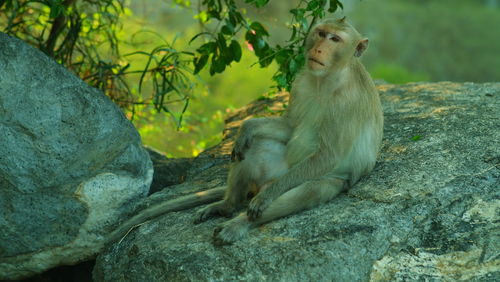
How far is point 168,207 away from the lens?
13.7ft

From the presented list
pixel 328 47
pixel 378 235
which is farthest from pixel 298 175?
pixel 328 47

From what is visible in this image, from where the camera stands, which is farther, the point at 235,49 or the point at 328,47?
the point at 235,49

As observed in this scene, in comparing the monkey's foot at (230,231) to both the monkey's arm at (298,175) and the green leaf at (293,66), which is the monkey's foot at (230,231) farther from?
the green leaf at (293,66)

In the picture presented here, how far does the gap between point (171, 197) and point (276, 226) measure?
1023mm

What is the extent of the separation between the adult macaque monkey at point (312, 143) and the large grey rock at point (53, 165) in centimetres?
32

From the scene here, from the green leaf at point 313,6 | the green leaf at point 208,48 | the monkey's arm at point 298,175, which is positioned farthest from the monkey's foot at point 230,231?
the green leaf at point 208,48

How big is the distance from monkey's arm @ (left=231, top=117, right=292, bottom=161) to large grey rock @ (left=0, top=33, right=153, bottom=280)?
28.4 inches

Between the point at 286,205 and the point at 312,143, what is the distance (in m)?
0.55

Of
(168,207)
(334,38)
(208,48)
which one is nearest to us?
(334,38)

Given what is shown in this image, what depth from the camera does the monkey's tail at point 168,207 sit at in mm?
4078

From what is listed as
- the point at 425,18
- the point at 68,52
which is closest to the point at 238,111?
the point at 68,52

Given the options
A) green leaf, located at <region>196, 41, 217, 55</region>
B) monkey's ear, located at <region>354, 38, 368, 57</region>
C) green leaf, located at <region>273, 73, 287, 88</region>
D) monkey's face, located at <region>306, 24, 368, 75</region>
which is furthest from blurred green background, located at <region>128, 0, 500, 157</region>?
monkey's face, located at <region>306, 24, 368, 75</region>

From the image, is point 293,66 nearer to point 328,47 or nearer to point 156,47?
point 328,47

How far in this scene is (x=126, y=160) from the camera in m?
4.25
